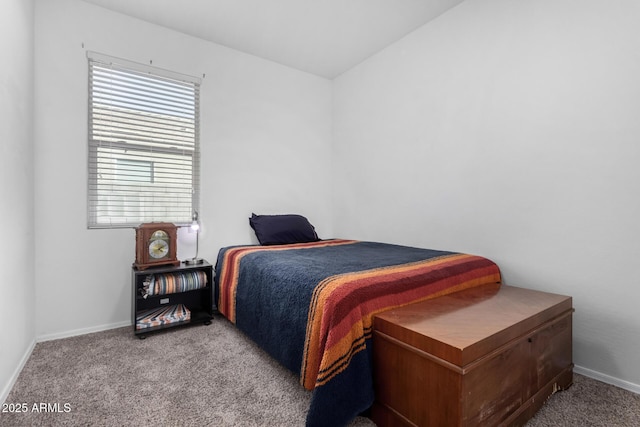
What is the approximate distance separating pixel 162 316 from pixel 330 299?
1.72 meters

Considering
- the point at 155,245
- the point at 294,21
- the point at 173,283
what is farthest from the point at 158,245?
the point at 294,21

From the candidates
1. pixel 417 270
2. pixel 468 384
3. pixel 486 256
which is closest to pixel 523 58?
pixel 486 256

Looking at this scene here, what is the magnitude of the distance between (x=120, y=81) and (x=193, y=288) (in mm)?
1795

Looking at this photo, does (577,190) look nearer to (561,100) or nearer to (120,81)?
(561,100)

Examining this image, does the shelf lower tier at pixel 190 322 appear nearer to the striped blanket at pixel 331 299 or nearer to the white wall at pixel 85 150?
the striped blanket at pixel 331 299

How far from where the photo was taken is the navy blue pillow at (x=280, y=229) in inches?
121

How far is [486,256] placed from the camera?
234 centimetres

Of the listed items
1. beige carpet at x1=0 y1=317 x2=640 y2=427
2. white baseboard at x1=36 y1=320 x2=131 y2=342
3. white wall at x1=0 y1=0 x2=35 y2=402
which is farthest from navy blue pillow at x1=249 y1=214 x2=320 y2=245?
white wall at x1=0 y1=0 x2=35 y2=402

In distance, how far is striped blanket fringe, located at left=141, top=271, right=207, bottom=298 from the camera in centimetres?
238

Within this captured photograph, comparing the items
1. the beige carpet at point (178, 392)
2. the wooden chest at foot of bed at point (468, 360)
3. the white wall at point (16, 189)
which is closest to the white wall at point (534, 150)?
the wooden chest at foot of bed at point (468, 360)

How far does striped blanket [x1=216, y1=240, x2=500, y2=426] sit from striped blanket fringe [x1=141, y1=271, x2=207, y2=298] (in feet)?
0.76

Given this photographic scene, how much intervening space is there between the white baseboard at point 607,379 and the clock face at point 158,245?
2930 mm

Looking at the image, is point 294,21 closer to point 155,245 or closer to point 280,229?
point 280,229

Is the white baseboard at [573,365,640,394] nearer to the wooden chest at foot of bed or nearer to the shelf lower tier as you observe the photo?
the wooden chest at foot of bed
